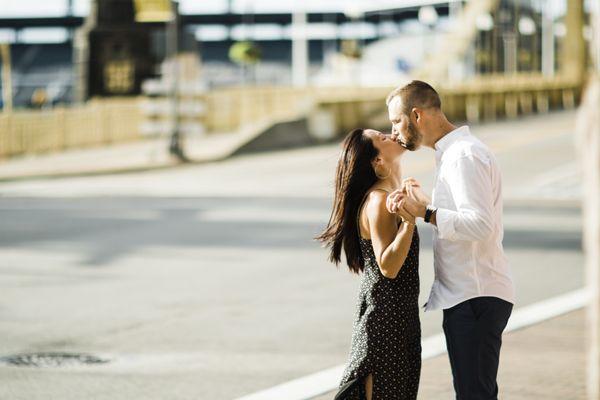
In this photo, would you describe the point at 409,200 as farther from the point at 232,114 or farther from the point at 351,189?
the point at 232,114

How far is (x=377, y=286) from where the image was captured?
4.85 m

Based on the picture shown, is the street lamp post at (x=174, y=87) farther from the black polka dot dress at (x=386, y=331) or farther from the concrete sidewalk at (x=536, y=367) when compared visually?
the black polka dot dress at (x=386, y=331)

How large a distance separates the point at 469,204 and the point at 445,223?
0.12 m

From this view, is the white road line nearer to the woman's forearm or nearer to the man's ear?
the woman's forearm

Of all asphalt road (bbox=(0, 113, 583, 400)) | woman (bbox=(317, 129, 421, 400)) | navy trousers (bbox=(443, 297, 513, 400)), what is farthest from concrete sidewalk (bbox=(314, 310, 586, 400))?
navy trousers (bbox=(443, 297, 513, 400))

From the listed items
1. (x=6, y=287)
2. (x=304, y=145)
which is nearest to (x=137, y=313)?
(x=6, y=287)

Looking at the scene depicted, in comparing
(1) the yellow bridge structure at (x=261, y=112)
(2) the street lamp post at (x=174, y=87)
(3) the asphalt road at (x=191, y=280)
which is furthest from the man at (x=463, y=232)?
(1) the yellow bridge structure at (x=261, y=112)

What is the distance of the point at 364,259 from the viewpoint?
16.2 feet

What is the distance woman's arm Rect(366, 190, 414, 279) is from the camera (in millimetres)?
4660

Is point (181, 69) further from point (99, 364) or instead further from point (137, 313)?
point (99, 364)

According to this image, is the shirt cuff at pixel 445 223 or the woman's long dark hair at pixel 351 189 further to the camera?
the woman's long dark hair at pixel 351 189

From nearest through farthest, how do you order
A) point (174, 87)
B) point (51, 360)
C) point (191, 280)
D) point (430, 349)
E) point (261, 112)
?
point (51, 360) → point (430, 349) → point (191, 280) → point (174, 87) → point (261, 112)

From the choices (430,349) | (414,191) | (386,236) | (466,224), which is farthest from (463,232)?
(430,349)

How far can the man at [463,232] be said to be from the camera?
14.9 feet
